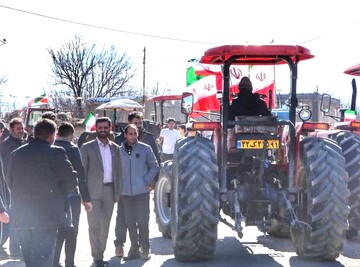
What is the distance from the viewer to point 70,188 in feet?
20.7

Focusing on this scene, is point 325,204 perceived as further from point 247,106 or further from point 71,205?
point 71,205

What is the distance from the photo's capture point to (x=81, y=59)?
186 feet

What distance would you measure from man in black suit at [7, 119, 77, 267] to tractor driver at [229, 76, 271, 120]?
3.20 m

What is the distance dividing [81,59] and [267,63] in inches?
1892

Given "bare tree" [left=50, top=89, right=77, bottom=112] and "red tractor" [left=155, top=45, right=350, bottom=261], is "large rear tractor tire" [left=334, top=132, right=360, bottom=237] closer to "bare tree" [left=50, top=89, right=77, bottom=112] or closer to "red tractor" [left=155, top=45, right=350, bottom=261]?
"red tractor" [left=155, top=45, right=350, bottom=261]

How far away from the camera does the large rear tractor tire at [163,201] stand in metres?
10.1

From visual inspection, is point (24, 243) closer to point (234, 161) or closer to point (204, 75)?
point (234, 161)

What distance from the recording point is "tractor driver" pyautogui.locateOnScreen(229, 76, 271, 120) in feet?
29.2

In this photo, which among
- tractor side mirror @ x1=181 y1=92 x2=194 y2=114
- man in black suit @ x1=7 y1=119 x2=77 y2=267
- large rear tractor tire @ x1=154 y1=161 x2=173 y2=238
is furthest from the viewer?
large rear tractor tire @ x1=154 y1=161 x2=173 y2=238

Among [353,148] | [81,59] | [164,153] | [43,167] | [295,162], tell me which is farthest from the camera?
[81,59]

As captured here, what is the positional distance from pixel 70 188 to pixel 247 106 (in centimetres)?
337

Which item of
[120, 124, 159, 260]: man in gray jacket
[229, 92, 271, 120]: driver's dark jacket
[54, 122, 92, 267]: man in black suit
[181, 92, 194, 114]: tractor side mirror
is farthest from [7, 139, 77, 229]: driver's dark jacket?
[229, 92, 271, 120]: driver's dark jacket

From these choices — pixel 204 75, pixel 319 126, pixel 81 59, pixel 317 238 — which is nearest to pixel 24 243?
pixel 317 238

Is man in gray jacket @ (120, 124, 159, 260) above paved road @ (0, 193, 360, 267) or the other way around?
above
